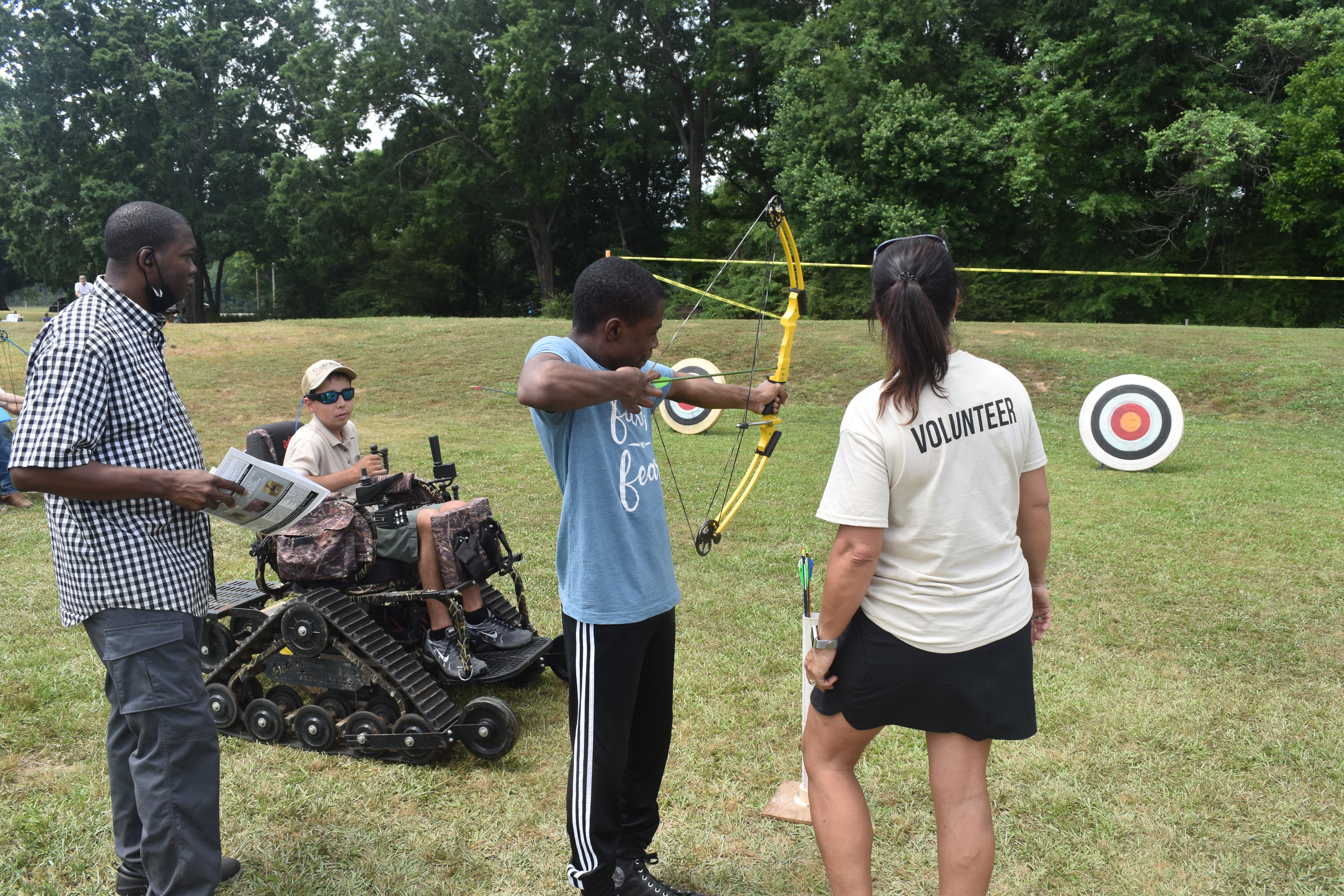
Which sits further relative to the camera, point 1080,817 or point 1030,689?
point 1080,817

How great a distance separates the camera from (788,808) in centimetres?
303

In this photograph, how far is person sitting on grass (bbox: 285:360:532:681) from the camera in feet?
11.8

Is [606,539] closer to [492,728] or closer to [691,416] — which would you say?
[492,728]

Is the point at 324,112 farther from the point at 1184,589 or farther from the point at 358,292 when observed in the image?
the point at 1184,589

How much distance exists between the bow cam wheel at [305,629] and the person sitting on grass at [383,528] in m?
0.37

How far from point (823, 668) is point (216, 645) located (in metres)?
2.83

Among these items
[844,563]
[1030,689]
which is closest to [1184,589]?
[1030,689]

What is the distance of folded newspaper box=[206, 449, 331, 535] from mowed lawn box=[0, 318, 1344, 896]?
1.02 meters

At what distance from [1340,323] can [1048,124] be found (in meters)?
9.01

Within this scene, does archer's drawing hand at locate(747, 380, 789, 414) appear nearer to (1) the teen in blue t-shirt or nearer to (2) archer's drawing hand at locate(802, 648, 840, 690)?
(1) the teen in blue t-shirt

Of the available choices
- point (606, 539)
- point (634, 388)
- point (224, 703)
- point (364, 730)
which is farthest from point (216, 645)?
point (634, 388)

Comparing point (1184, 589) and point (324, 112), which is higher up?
point (324, 112)

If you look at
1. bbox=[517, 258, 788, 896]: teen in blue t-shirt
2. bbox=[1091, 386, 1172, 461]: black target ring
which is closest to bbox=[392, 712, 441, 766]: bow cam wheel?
bbox=[517, 258, 788, 896]: teen in blue t-shirt

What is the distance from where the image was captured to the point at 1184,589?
17.6ft
